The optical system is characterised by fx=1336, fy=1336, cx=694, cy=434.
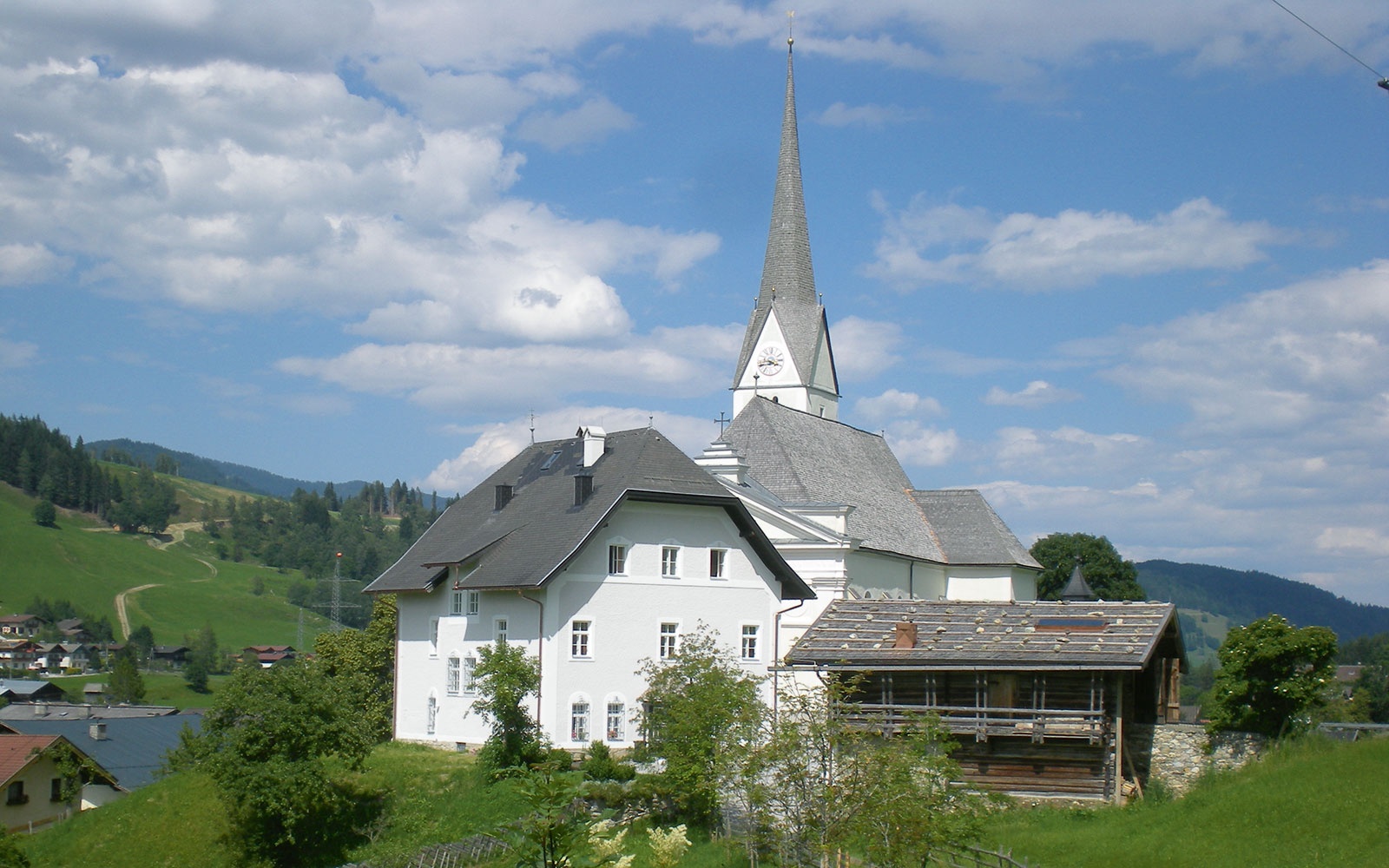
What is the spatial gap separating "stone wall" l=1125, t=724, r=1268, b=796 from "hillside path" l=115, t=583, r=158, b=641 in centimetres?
13991

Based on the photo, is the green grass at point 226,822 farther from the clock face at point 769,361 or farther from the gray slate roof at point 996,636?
the clock face at point 769,361

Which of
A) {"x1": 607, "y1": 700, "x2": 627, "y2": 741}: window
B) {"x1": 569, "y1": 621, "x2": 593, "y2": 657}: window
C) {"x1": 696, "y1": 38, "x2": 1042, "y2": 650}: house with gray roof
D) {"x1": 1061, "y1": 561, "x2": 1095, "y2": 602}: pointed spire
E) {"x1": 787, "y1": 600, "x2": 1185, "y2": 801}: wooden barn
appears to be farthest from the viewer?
{"x1": 1061, "y1": 561, "x2": 1095, "y2": 602}: pointed spire

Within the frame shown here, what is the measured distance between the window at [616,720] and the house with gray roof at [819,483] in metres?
8.07

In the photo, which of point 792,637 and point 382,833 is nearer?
point 382,833

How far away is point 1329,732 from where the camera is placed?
29.1 metres

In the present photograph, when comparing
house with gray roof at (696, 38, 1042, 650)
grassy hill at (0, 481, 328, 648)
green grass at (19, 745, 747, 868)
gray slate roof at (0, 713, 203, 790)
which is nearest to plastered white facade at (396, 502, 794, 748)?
green grass at (19, 745, 747, 868)

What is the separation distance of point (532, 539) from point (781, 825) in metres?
19.7

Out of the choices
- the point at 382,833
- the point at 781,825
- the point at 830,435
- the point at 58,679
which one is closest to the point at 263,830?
the point at 382,833

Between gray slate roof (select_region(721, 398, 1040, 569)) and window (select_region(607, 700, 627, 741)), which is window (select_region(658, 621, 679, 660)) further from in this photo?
gray slate roof (select_region(721, 398, 1040, 569))

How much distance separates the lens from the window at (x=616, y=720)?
38.7 m

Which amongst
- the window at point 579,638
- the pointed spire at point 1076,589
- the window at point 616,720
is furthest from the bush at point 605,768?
the pointed spire at point 1076,589

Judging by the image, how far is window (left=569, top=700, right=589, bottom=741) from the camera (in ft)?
125

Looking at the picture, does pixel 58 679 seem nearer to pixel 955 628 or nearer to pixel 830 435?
pixel 830 435

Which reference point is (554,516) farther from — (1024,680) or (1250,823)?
(1250,823)
